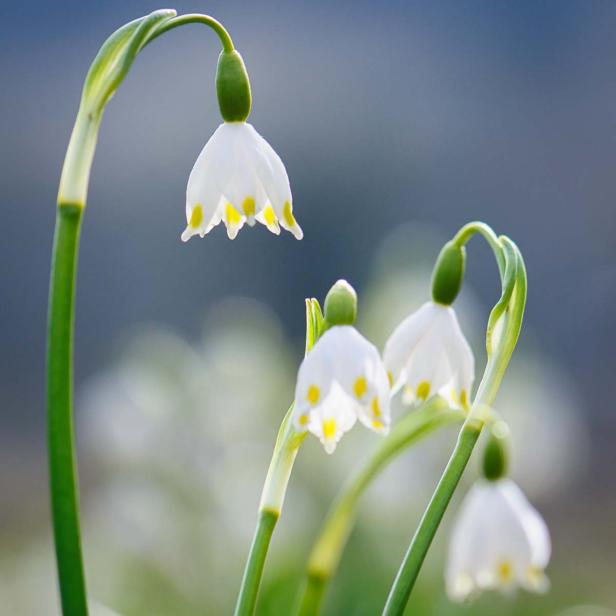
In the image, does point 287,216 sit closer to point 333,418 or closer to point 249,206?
point 249,206

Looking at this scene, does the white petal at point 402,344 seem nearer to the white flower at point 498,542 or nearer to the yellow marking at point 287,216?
the yellow marking at point 287,216

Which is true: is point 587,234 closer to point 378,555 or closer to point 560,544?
point 560,544

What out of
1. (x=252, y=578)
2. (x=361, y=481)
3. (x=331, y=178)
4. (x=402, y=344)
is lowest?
(x=252, y=578)

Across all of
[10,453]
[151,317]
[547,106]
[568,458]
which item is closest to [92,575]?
[568,458]

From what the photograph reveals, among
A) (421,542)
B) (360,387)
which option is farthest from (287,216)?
(421,542)

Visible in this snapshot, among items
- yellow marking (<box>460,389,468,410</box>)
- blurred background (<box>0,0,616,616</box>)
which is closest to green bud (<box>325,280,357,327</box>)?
yellow marking (<box>460,389,468,410</box>)
